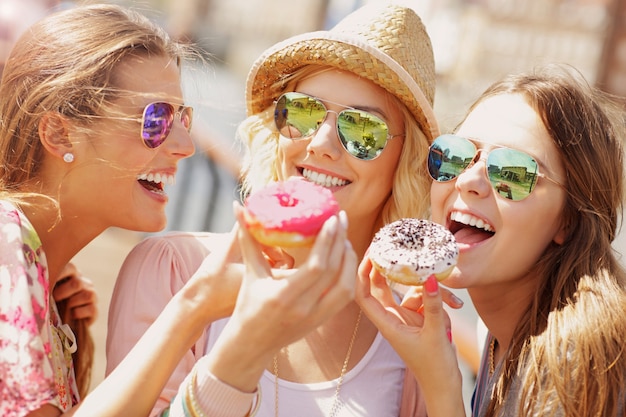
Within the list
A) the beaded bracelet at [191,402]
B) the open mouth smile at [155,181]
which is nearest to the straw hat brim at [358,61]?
the open mouth smile at [155,181]

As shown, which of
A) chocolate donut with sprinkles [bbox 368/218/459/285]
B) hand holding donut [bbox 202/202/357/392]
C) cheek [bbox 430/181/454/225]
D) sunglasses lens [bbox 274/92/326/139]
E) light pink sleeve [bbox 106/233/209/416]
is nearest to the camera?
hand holding donut [bbox 202/202/357/392]

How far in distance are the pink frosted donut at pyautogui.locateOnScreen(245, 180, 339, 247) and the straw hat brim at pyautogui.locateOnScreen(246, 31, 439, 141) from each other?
2.93 feet

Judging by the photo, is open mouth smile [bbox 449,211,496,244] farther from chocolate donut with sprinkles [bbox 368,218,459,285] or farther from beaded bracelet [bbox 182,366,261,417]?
beaded bracelet [bbox 182,366,261,417]

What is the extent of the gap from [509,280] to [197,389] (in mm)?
1258

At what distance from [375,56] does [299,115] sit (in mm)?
351

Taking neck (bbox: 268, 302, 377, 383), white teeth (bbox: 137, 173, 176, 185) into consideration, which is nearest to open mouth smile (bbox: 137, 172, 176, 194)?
white teeth (bbox: 137, 173, 176, 185)

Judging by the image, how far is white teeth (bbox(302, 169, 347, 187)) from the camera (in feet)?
9.18

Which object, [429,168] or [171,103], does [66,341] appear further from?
[429,168]

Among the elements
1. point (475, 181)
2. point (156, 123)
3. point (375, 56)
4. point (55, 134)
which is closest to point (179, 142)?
point (156, 123)

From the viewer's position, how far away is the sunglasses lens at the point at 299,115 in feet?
9.25

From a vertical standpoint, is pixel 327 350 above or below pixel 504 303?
below

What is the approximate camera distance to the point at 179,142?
277 centimetres

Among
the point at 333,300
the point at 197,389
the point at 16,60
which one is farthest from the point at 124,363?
the point at 16,60

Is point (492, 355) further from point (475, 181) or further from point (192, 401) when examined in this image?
point (192, 401)
